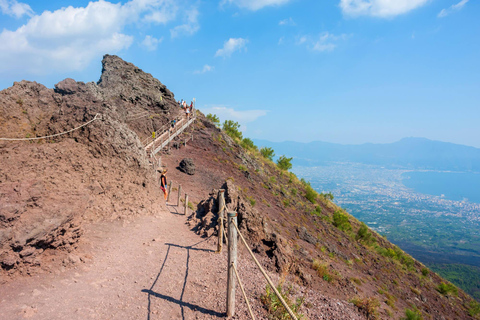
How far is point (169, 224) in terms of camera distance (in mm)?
10000

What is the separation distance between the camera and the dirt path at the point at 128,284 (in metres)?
4.81

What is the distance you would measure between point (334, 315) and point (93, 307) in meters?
5.55

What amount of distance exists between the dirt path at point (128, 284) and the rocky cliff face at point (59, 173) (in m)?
0.67

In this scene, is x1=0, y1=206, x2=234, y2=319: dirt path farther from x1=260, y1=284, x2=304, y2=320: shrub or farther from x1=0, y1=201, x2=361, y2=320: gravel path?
x1=260, y1=284, x2=304, y2=320: shrub

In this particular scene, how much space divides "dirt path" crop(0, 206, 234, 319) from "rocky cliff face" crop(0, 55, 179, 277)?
2.19 ft

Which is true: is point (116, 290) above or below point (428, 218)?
above

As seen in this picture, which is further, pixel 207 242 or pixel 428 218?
pixel 428 218

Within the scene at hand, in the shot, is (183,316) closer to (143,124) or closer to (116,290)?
(116,290)

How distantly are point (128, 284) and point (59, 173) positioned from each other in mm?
4771

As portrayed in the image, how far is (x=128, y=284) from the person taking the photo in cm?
593

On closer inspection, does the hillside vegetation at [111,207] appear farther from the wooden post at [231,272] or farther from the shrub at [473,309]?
the wooden post at [231,272]

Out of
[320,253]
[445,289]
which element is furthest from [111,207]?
[445,289]

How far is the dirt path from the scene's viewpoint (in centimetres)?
481

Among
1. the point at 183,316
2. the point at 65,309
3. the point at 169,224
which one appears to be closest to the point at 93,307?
the point at 65,309
